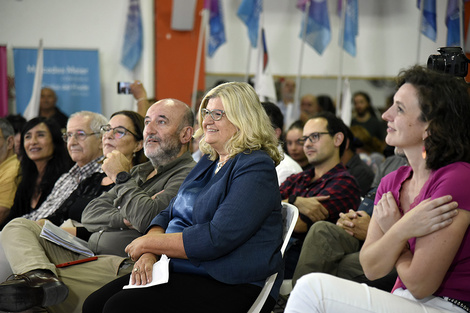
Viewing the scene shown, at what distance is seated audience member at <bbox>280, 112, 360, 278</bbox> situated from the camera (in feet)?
10.3

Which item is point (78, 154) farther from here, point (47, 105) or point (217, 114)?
point (47, 105)

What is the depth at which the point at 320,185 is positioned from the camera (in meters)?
3.38

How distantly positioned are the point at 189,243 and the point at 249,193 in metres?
0.30

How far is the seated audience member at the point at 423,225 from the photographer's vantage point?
171cm

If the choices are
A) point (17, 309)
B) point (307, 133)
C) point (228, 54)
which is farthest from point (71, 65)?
point (17, 309)

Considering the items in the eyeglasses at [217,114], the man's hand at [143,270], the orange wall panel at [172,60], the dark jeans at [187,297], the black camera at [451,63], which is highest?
the orange wall panel at [172,60]

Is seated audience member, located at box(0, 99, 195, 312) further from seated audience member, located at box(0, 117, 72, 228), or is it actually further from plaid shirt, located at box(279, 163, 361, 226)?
seated audience member, located at box(0, 117, 72, 228)

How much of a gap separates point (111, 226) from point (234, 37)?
5.68m

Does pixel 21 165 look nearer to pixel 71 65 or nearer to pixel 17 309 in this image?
pixel 17 309

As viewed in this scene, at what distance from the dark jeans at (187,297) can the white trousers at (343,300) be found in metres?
0.36

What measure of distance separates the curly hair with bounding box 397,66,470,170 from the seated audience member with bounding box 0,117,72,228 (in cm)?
293

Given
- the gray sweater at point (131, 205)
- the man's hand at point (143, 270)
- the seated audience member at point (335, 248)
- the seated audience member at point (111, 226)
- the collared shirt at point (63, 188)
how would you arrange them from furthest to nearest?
the collared shirt at point (63, 188), the seated audience member at point (335, 248), the gray sweater at point (131, 205), the seated audience member at point (111, 226), the man's hand at point (143, 270)

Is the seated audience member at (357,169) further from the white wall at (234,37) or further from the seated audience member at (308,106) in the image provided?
the white wall at (234,37)

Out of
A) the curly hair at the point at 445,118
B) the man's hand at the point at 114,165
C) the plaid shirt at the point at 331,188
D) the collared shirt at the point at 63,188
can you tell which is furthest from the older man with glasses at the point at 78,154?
the curly hair at the point at 445,118
